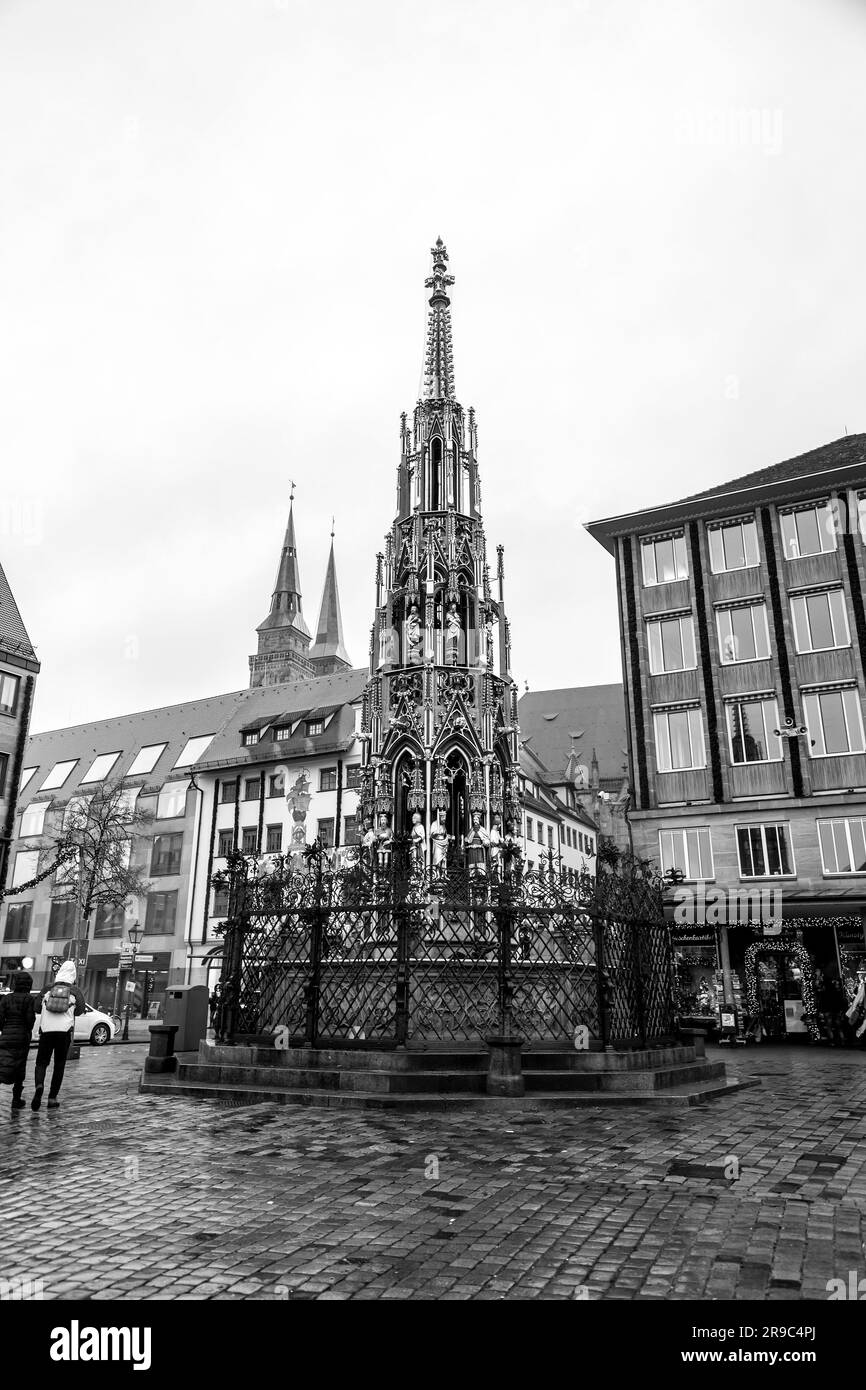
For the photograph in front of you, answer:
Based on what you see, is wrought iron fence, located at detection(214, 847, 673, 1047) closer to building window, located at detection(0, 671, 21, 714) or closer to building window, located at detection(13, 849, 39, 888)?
building window, located at detection(0, 671, 21, 714)

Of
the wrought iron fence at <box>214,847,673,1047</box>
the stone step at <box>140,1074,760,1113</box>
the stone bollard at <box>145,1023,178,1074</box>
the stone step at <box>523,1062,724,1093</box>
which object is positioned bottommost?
the stone step at <box>140,1074,760,1113</box>

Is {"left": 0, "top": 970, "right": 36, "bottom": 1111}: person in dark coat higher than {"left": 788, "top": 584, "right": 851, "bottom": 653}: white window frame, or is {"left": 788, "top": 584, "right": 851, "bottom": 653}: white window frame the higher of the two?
{"left": 788, "top": 584, "right": 851, "bottom": 653}: white window frame

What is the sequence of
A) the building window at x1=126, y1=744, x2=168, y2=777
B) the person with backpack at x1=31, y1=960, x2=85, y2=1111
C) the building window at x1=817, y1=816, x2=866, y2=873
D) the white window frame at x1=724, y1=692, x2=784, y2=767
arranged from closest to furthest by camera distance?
the person with backpack at x1=31, y1=960, x2=85, y2=1111 < the building window at x1=817, y1=816, x2=866, y2=873 < the white window frame at x1=724, y1=692, x2=784, y2=767 < the building window at x1=126, y1=744, x2=168, y2=777

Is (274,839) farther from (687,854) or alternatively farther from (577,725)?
(577,725)

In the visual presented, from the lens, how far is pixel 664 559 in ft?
113

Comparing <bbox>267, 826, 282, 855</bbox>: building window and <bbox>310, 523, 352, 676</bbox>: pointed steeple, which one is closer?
<bbox>267, 826, 282, 855</bbox>: building window

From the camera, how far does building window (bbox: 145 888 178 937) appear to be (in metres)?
47.7

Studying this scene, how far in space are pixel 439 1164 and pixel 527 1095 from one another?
12.7 feet

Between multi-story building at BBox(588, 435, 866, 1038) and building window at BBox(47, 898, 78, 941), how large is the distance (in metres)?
34.1

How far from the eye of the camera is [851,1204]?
20.5 feet

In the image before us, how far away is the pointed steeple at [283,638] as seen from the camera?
87.1 metres

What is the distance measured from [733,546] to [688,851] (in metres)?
10.8

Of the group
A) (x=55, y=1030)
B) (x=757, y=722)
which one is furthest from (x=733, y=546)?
(x=55, y=1030)

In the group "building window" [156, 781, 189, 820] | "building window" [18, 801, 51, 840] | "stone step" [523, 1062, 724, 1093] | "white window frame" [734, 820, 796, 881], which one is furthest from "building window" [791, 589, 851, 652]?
"building window" [18, 801, 51, 840]
